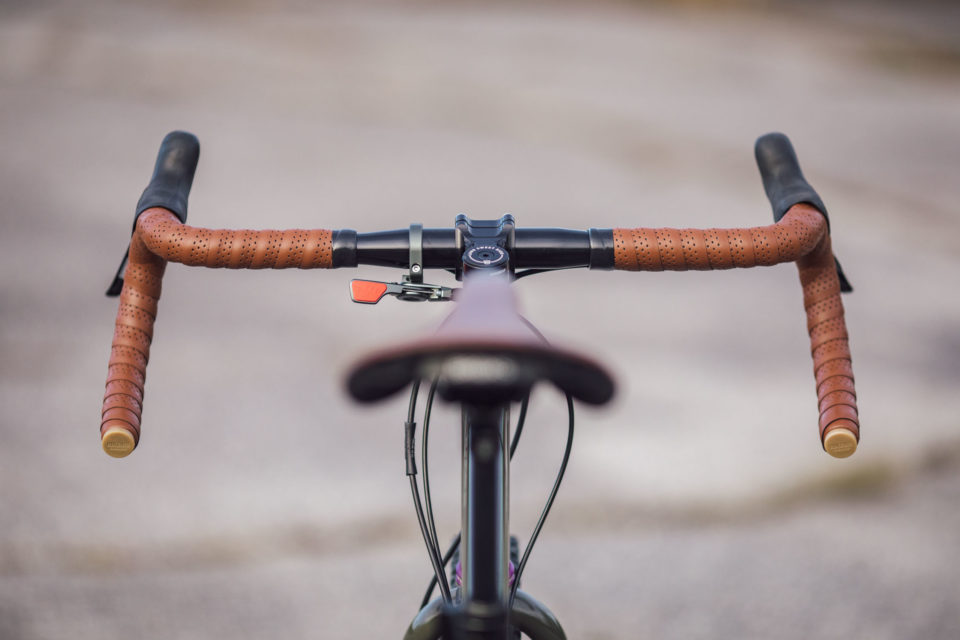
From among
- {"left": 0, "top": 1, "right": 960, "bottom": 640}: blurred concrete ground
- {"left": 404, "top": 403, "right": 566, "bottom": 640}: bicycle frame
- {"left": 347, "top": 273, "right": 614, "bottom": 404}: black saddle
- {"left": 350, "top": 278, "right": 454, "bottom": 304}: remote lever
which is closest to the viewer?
{"left": 347, "top": 273, "right": 614, "bottom": 404}: black saddle

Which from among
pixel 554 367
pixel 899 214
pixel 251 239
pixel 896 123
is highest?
pixel 896 123

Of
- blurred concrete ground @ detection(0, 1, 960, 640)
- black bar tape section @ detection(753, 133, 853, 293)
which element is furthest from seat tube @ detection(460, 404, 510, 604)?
black bar tape section @ detection(753, 133, 853, 293)

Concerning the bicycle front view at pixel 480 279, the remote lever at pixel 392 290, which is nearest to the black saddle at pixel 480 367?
the bicycle front view at pixel 480 279

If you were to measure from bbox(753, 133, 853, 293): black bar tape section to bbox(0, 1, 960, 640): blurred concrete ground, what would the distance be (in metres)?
0.37

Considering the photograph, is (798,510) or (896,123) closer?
(798,510)

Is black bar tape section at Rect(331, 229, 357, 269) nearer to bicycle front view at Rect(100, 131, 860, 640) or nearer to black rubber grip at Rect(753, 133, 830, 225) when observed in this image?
bicycle front view at Rect(100, 131, 860, 640)

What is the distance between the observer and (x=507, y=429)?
809 mm

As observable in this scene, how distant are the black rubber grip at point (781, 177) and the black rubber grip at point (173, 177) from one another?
1.92 ft

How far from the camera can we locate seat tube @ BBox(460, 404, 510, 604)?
721 mm

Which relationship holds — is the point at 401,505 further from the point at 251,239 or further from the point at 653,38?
the point at 653,38

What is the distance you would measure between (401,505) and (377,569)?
0.17 m

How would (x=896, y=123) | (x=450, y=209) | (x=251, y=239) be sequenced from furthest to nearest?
(x=896, y=123) < (x=450, y=209) < (x=251, y=239)

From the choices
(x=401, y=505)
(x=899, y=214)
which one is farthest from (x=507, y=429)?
(x=899, y=214)

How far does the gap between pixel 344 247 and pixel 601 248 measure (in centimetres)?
24
